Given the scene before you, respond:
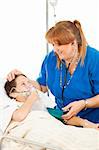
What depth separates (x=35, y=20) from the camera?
2.78 m

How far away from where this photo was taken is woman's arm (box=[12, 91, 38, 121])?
1.65 meters

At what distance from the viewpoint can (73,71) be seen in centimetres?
187

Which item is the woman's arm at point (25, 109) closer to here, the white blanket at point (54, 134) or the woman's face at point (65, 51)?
the white blanket at point (54, 134)

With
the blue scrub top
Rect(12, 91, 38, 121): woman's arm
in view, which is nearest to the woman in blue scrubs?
the blue scrub top

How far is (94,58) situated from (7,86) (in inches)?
22.1

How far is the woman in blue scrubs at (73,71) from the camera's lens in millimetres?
1753

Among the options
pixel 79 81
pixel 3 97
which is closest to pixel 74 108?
pixel 79 81

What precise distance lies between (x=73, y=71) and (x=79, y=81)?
2.8 inches

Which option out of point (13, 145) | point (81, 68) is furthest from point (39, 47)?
point (13, 145)

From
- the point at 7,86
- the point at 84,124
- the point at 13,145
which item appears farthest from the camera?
the point at 7,86

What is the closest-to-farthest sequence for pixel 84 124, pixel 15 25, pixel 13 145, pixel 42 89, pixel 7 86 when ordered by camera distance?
1. pixel 13 145
2. pixel 84 124
3. pixel 7 86
4. pixel 42 89
5. pixel 15 25

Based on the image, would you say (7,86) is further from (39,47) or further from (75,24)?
(39,47)

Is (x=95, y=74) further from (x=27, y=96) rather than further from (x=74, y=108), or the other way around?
(x=27, y=96)

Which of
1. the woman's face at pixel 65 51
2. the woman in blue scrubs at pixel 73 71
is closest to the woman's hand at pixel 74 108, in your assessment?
the woman in blue scrubs at pixel 73 71
